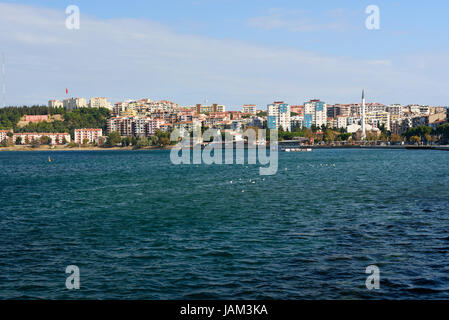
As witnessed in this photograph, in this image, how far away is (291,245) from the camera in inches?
556

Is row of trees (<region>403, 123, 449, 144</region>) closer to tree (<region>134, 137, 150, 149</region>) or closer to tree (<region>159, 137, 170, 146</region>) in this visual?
tree (<region>159, 137, 170, 146</region>)

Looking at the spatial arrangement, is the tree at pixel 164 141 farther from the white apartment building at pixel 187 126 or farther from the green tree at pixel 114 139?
the green tree at pixel 114 139

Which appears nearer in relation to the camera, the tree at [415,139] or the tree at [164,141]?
the tree at [415,139]

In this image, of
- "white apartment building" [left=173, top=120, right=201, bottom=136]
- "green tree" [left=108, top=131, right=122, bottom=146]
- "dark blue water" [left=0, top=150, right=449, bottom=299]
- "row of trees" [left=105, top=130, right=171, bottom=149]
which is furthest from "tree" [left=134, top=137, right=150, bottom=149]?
"dark blue water" [left=0, top=150, right=449, bottom=299]

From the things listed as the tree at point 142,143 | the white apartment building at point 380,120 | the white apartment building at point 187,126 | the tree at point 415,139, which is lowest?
the tree at point 142,143

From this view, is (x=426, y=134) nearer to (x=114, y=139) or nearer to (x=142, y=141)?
(x=142, y=141)

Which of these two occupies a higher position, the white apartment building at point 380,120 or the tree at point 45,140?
the white apartment building at point 380,120

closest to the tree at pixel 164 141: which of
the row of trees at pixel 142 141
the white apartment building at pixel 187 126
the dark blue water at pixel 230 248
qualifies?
the row of trees at pixel 142 141

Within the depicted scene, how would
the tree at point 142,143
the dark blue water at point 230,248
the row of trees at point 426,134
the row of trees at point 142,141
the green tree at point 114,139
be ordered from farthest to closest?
the green tree at point 114,139
the tree at point 142,143
the row of trees at point 142,141
the row of trees at point 426,134
the dark blue water at point 230,248

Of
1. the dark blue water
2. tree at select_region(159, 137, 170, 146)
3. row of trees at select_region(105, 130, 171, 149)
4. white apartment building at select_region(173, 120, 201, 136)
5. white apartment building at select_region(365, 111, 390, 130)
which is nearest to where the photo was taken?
the dark blue water

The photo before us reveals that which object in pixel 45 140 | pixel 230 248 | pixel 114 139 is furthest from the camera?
pixel 45 140

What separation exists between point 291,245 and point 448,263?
4224 mm

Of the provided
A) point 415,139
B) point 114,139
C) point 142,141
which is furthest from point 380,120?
point 114,139
